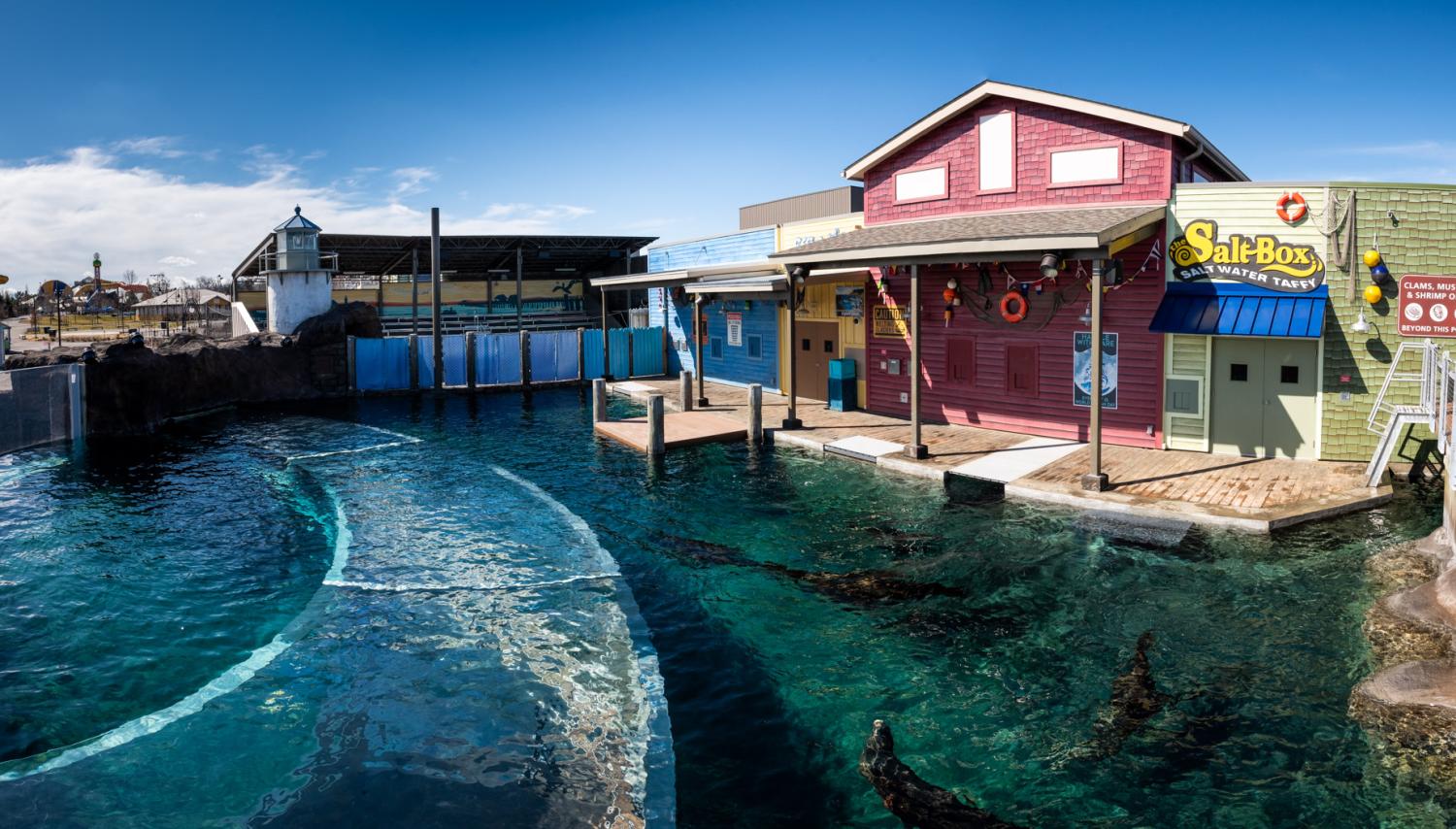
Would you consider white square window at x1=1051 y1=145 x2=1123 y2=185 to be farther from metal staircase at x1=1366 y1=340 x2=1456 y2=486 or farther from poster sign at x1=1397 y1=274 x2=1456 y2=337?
metal staircase at x1=1366 y1=340 x2=1456 y2=486

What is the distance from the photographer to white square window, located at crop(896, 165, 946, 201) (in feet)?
64.9

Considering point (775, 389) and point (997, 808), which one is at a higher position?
point (775, 389)

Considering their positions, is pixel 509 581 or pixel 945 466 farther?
pixel 945 466

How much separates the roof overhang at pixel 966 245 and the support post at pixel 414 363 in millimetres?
14997

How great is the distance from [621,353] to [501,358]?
405 cm

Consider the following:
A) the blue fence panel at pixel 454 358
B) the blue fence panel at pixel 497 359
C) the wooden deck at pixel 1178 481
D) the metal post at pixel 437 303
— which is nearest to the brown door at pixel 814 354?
the wooden deck at pixel 1178 481

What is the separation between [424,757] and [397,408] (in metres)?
21.0

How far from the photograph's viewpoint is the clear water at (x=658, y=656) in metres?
7.03

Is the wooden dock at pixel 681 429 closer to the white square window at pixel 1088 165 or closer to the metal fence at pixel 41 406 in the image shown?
the white square window at pixel 1088 165

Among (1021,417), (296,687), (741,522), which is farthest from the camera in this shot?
(1021,417)

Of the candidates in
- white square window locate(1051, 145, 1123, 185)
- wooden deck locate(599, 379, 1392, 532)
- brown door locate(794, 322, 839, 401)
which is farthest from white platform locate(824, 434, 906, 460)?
white square window locate(1051, 145, 1123, 185)

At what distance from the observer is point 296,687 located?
8938 millimetres

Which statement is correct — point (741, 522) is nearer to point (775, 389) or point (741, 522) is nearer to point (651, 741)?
point (651, 741)

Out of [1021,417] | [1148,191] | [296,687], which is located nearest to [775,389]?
[1021,417]
